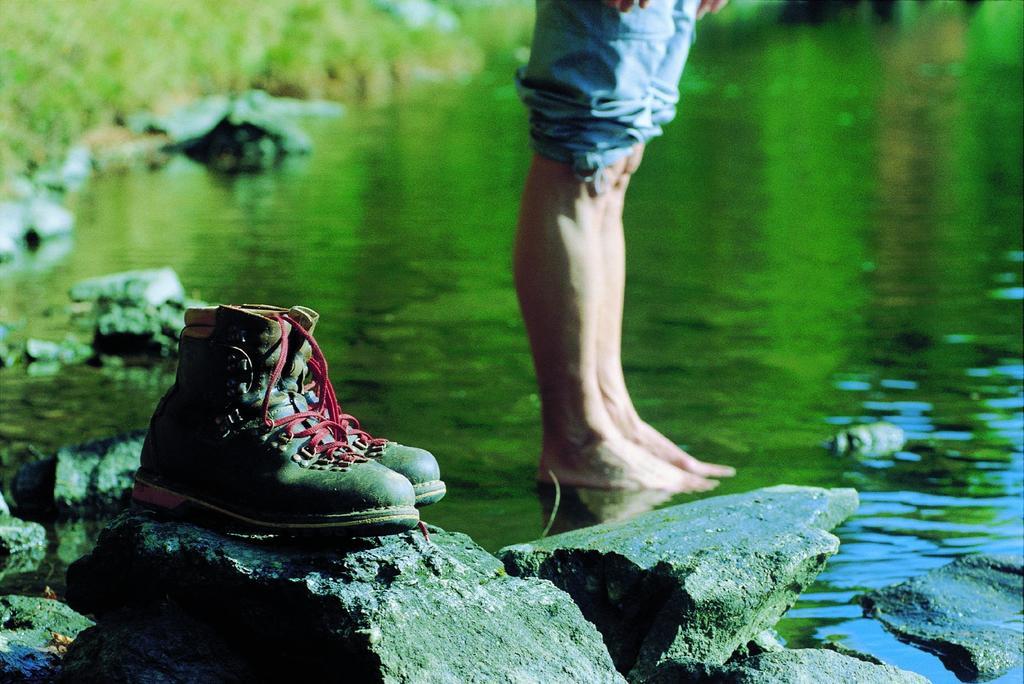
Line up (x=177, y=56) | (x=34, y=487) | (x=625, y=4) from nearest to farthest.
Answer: (x=625, y=4) → (x=34, y=487) → (x=177, y=56)

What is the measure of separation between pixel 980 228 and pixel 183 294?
13.2 feet

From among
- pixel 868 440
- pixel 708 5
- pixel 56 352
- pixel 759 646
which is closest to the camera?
pixel 759 646

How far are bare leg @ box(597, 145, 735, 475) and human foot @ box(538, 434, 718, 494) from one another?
65 mm

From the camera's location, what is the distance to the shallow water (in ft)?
11.4

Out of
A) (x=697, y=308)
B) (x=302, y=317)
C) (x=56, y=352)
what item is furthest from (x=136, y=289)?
(x=302, y=317)

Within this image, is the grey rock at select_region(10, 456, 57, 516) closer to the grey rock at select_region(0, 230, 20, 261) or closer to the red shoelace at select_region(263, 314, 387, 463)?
the red shoelace at select_region(263, 314, 387, 463)

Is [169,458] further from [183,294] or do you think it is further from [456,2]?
[456,2]

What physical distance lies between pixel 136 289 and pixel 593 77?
289cm

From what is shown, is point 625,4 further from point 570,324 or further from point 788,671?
point 788,671

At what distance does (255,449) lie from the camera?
90.0 inches

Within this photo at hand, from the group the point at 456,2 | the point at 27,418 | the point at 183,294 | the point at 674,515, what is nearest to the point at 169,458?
the point at 674,515

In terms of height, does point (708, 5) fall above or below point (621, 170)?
above

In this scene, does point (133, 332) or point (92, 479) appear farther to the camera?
point (133, 332)

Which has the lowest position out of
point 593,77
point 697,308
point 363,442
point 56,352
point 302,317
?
point 56,352
